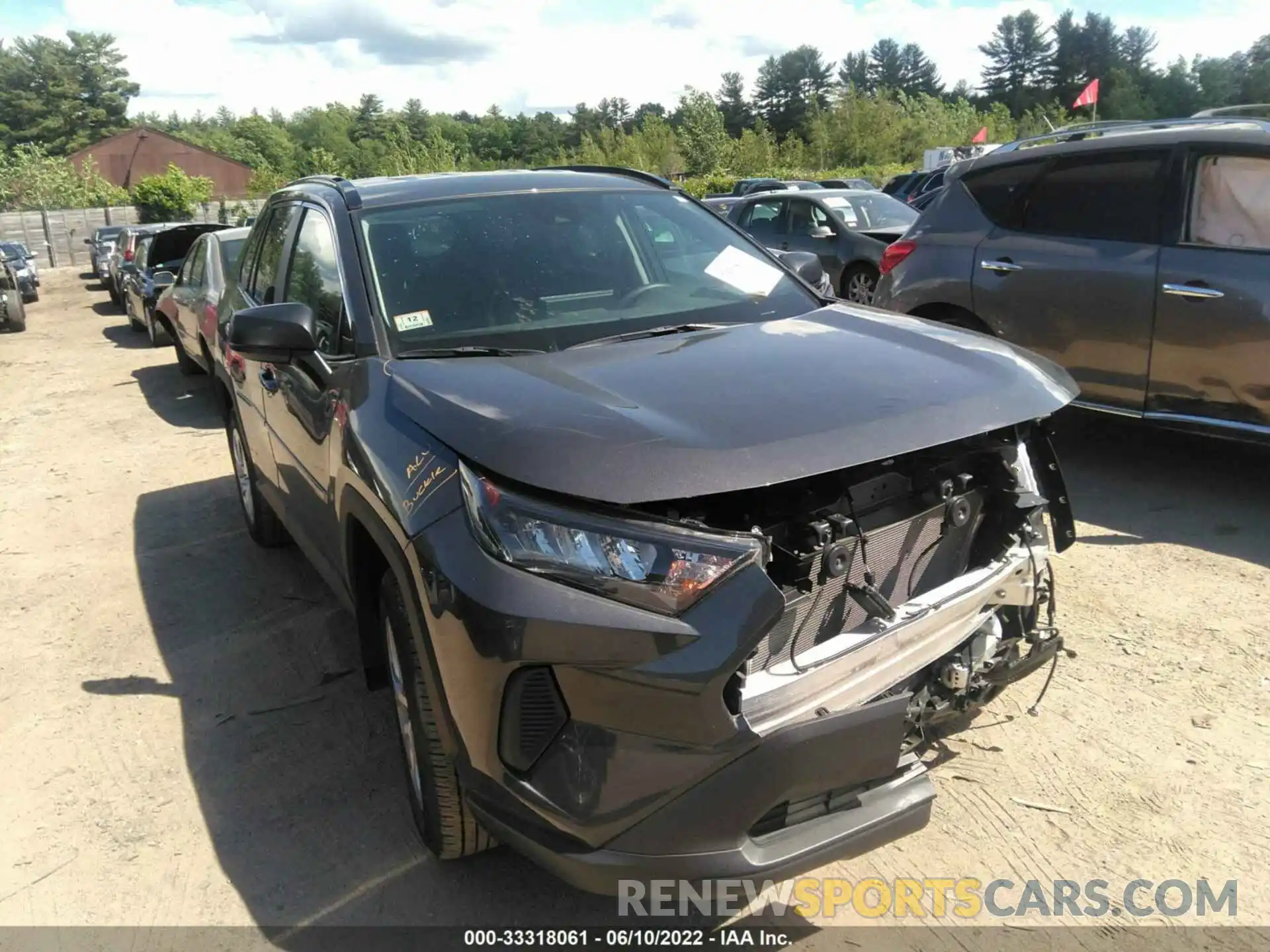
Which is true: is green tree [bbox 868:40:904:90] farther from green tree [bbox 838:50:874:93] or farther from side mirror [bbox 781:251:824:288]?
side mirror [bbox 781:251:824:288]

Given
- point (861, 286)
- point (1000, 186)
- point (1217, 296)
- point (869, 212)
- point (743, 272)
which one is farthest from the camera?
point (869, 212)

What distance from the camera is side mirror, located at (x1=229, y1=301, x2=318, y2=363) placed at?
3322 mm

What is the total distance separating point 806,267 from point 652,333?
120 centimetres

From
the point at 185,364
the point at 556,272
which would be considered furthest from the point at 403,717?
the point at 185,364

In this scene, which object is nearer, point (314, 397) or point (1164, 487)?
point (314, 397)

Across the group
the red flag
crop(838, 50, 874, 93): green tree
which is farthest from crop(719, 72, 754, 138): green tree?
the red flag

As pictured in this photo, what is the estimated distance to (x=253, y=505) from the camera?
18.4 ft

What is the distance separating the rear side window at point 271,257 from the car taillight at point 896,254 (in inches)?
151

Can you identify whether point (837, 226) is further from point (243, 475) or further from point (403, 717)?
point (403, 717)

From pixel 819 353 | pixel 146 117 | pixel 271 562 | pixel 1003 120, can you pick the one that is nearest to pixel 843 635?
pixel 819 353

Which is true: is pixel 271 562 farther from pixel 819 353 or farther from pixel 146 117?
pixel 146 117

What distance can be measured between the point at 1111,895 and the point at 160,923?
2.48 m

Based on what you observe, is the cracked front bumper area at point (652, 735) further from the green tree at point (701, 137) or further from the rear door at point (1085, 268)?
the green tree at point (701, 137)

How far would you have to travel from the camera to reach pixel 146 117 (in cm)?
12975
